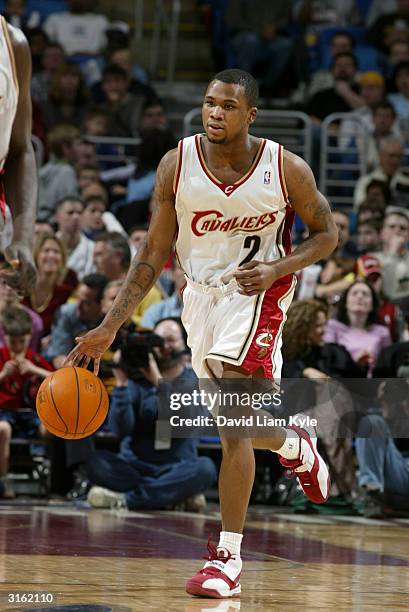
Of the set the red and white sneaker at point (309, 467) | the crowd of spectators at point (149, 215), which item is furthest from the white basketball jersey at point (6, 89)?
the crowd of spectators at point (149, 215)

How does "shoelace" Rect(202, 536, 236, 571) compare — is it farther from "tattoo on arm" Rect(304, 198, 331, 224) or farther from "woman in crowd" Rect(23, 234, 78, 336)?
"woman in crowd" Rect(23, 234, 78, 336)

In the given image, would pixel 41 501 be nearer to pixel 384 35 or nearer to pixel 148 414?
pixel 148 414

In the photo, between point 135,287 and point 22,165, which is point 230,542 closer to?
point 135,287

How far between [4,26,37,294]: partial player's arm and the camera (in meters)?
4.79

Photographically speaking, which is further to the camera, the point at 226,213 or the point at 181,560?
the point at 181,560

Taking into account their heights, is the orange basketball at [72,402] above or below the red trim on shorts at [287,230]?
below

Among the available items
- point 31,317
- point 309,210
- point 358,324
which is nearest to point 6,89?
point 309,210

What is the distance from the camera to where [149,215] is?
479 inches

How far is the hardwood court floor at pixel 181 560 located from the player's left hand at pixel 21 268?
124cm

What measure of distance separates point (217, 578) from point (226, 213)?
1.51 meters

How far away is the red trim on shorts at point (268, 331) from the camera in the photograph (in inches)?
203

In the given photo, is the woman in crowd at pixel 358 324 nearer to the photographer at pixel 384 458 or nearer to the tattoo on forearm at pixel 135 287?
the photographer at pixel 384 458

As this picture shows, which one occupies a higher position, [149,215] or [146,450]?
[149,215]

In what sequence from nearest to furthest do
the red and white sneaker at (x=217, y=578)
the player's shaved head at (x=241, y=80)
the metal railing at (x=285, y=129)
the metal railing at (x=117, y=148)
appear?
1. the red and white sneaker at (x=217, y=578)
2. the player's shaved head at (x=241, y=80)
3. the metal railing at (x=117, y=148)
4. the metal railing at (x=285, y=129)
